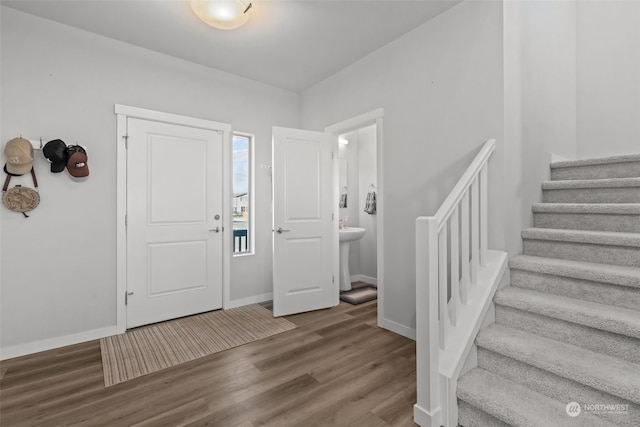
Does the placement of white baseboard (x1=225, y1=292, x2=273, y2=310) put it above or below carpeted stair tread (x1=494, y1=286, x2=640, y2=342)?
below

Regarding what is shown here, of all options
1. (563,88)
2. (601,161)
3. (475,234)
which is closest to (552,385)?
(475,234)

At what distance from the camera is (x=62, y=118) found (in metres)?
2.57

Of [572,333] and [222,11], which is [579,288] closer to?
[572,333]

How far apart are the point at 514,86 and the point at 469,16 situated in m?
0.64

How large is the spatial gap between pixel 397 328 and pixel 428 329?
1.28 meters

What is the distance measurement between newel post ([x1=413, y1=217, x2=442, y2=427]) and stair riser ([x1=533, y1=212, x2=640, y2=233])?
131 centimetres

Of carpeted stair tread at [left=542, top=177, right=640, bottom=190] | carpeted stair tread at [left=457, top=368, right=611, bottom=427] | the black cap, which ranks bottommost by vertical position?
carpeted stair tread at [left=457, top=368, right=611, bottom=427]

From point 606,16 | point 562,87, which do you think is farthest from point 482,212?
point 606,16

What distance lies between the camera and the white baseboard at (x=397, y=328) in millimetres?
2642

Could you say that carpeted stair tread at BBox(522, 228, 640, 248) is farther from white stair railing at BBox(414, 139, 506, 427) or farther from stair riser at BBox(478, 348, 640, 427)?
stair riser at BBox(478, 348, 640, 427)

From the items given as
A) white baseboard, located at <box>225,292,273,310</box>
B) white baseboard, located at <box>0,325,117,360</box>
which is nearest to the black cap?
white baseboard, located at <box>0,325,117,360</box>

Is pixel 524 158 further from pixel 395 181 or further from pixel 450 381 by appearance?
pixel 450 381

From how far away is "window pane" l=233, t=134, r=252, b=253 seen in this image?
3709 millimetres

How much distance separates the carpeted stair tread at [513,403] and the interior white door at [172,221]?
268 cm
